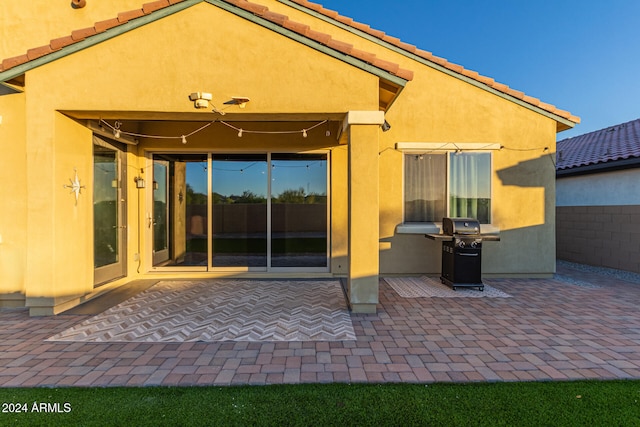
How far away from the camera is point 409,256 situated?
7609mm

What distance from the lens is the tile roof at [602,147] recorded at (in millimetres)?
8703

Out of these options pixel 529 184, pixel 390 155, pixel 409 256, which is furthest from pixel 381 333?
pixel 529 184

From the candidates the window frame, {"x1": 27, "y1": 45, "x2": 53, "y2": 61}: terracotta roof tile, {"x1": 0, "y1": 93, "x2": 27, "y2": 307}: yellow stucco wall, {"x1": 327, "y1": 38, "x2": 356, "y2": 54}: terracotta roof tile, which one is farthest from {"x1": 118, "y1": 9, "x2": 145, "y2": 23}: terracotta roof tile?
the window frame

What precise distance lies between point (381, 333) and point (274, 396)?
1.87 metres

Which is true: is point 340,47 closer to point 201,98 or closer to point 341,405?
point 201,98

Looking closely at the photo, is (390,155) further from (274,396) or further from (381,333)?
(274,396)

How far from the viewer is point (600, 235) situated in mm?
8883

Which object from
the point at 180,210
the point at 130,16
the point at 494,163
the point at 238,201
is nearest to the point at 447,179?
the point at 494,163

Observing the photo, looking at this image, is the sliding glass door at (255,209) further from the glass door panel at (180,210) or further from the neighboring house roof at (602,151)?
the neighboring house roof at (602,151)

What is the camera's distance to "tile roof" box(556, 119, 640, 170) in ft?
28.6

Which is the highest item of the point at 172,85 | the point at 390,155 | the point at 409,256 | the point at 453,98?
the point at 453,98

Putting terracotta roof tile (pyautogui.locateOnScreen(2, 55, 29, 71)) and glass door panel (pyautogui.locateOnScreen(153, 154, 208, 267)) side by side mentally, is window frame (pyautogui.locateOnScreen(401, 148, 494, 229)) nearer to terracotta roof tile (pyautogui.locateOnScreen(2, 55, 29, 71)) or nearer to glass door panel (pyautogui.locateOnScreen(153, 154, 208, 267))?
glass door panel (pyautogui.locateOnScreen(153, 154, 208, 267))

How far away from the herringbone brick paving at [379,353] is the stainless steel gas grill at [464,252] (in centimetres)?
122

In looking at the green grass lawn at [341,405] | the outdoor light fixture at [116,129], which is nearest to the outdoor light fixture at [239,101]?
the outdoor light fixture at [116,129]
